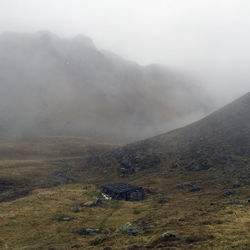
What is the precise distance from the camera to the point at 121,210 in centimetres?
4772

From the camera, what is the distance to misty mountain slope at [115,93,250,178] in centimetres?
7519

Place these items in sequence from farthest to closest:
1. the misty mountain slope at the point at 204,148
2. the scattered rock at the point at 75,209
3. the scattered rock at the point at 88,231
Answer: the misty mountain slope at the point at 204,148, the scattered rock at the point at 75,209, the scattered rock at the point at 88,231

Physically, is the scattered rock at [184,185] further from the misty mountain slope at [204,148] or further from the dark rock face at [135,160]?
the dark rock face at [135,160]

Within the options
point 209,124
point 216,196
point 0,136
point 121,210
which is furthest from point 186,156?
point 0,136

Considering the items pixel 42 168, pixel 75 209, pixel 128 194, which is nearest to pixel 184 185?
pixel 128 194

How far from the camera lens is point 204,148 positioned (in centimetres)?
8500

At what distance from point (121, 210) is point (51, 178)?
50.2 metres

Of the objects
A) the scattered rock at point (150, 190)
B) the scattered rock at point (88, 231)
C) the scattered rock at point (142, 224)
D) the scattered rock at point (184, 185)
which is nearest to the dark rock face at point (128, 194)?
the scattered rock at point (150, 190)

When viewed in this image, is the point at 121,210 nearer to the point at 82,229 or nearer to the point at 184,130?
the point at 82,229

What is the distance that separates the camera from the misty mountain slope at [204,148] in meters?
75.2

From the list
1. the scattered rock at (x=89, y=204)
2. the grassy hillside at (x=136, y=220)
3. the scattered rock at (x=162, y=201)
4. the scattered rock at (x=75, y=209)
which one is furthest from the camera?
the scattered rock at (x=89, y=204)

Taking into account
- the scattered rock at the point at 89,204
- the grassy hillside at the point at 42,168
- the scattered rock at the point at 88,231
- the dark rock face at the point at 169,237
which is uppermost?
the grassy hillside at the point at 42,168

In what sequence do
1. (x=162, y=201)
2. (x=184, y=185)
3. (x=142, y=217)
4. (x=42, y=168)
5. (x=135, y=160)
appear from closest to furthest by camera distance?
(x=142, y=217) < (x=162, y=201) < (x=184, y=185) < (x=135, y=160) < (x=42, y=168)

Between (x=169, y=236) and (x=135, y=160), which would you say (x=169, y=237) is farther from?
(x=135, y=160)
